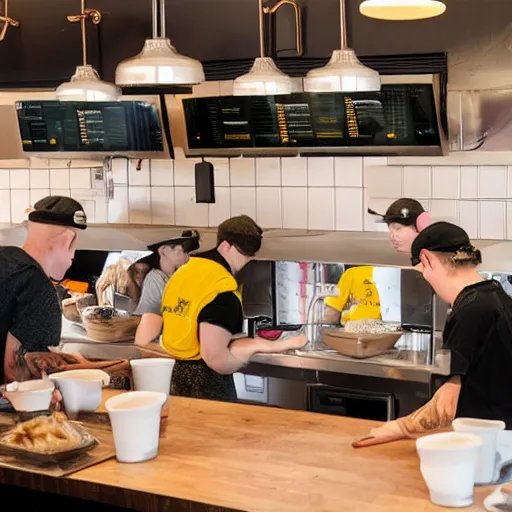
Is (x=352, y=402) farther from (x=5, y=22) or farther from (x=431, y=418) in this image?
(x=5, y=22)

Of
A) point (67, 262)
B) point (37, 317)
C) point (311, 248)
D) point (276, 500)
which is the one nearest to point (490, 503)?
point (276, 500)

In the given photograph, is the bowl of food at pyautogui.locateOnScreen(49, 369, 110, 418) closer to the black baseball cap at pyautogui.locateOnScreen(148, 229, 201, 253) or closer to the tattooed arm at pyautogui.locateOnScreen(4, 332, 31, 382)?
the tattooed arm at pyautogui.locateOnScreen(4, 332, 31, 382)

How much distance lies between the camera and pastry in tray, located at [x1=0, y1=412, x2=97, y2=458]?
2906 millimetres

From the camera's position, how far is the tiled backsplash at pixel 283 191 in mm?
5301

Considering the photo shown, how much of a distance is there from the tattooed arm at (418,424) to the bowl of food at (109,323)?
10.5ft

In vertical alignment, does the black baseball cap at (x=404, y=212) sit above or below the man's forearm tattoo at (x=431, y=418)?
above

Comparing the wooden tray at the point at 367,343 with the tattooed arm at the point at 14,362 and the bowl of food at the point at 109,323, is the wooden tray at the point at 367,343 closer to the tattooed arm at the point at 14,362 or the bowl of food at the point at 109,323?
the bowl of food at the point at 109,323

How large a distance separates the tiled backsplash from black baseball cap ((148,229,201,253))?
0.13 metres

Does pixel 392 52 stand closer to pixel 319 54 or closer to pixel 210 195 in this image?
pixel 319 54

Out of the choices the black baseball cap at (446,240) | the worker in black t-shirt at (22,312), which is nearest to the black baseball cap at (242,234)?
the worker in black t-shirt at (22,312)

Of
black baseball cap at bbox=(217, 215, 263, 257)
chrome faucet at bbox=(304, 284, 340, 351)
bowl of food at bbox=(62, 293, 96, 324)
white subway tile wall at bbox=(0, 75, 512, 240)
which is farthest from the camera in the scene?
bowl of food at bbox=(62, 293, 96, 324)

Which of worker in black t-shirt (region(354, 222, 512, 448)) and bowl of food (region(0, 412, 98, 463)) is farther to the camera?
worker in black t-shirt (region(354, 222, 512, 448))

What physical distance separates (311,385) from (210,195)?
1.39m

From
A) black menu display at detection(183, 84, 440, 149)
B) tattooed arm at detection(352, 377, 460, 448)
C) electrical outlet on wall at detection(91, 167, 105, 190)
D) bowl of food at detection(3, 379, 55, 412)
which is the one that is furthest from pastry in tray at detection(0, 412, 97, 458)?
electrical outlet on wall at detection(91, 167, 105, 190)
